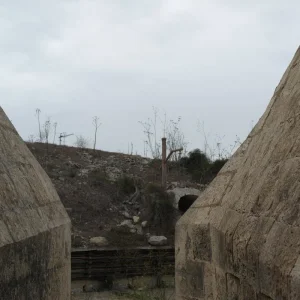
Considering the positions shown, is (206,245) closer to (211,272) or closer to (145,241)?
(211,272)

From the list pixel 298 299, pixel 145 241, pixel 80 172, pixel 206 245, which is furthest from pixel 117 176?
pixel 298 299

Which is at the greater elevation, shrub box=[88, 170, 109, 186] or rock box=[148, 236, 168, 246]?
shrub box=[88, 170, 109, 186]

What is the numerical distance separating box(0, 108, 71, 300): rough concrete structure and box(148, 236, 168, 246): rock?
435 inches

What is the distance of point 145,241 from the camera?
1469 centimetres

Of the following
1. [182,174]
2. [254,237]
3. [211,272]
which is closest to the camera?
[254,237]

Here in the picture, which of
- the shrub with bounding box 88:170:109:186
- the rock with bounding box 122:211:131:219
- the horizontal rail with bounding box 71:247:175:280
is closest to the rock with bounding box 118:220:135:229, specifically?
the rock with bounding box 122:211:131:219

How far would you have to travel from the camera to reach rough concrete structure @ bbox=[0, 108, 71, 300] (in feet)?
6.63

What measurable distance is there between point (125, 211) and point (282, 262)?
18377mm

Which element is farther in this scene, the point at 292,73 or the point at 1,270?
the point at 292,73

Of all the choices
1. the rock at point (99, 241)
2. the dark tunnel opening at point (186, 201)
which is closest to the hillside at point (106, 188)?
the rock at point (99, 241)

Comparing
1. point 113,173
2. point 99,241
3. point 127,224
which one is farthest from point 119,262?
point 113,173

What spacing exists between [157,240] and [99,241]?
190 cm

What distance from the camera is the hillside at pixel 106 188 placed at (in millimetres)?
16031

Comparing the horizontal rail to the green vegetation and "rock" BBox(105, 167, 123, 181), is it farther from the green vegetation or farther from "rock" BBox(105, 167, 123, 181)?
"rock" BBox(105, 167, 123, 181)
